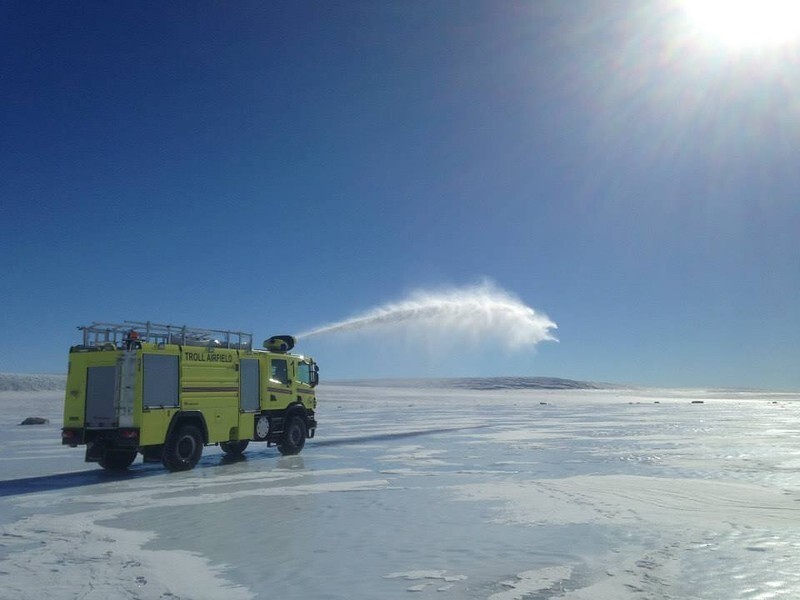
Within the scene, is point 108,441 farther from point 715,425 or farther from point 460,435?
point 715,425

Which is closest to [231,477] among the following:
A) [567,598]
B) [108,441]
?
[108,441]

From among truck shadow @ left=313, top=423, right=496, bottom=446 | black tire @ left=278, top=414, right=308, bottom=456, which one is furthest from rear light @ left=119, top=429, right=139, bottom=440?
truck shadow @ left=313, top=423, right=496, bottom=446

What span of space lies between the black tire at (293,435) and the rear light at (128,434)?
5788 mm

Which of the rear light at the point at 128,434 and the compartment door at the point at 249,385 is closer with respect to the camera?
the rear light at the point at 128,434

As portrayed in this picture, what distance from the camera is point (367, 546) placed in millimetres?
9617

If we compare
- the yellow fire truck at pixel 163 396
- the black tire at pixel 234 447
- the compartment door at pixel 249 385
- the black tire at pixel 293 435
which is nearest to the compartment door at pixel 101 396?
the yellow fire truck at pixel 163 396

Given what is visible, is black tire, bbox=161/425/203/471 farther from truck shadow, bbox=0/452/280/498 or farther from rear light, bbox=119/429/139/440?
rear light, bbox=119/429/139/440

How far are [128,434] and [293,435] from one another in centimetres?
629

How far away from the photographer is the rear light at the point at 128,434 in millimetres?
16547

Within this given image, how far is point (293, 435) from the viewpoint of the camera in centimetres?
2188

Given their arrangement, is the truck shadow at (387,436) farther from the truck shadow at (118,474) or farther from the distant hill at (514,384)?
the distant hill at (514,384)

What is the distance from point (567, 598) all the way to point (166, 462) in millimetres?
12886

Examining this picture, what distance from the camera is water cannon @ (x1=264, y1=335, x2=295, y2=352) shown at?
74.0 feet

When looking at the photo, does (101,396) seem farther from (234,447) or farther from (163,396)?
(234,447)
